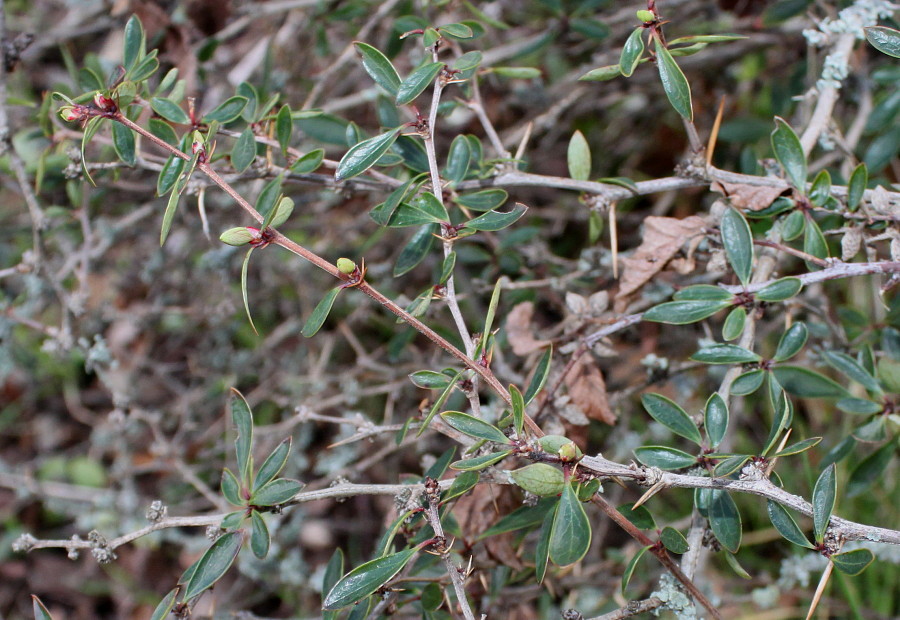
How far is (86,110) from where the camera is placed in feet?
3.87

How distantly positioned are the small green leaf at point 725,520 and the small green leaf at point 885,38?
849 mm

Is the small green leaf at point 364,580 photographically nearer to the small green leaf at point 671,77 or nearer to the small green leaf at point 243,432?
the small green leaf at point 243,432

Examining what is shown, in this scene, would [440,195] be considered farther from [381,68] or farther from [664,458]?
[664,458]

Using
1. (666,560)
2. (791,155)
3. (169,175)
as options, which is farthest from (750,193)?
(169,175)

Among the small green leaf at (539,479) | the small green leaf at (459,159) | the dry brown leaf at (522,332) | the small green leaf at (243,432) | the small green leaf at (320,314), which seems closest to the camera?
the small green leaf at (539,479)

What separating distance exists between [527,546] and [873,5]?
1532 millimetres

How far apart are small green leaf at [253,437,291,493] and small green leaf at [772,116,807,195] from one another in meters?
1.09

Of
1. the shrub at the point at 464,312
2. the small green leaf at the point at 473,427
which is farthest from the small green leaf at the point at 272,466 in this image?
the small green leaf at the point at 473,427

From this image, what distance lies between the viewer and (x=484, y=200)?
53.7 inches

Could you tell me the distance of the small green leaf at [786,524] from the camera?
1077 millimetres

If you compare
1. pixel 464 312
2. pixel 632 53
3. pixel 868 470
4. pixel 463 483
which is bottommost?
pixel 464 312

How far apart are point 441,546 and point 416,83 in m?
0.78

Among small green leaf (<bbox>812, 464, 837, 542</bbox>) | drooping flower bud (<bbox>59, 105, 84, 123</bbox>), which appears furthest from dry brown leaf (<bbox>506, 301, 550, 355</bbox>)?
drooping flower bud (<bbox>59, 105, 84, 123</bbox>)

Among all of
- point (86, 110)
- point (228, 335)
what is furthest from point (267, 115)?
point (228, 335)
